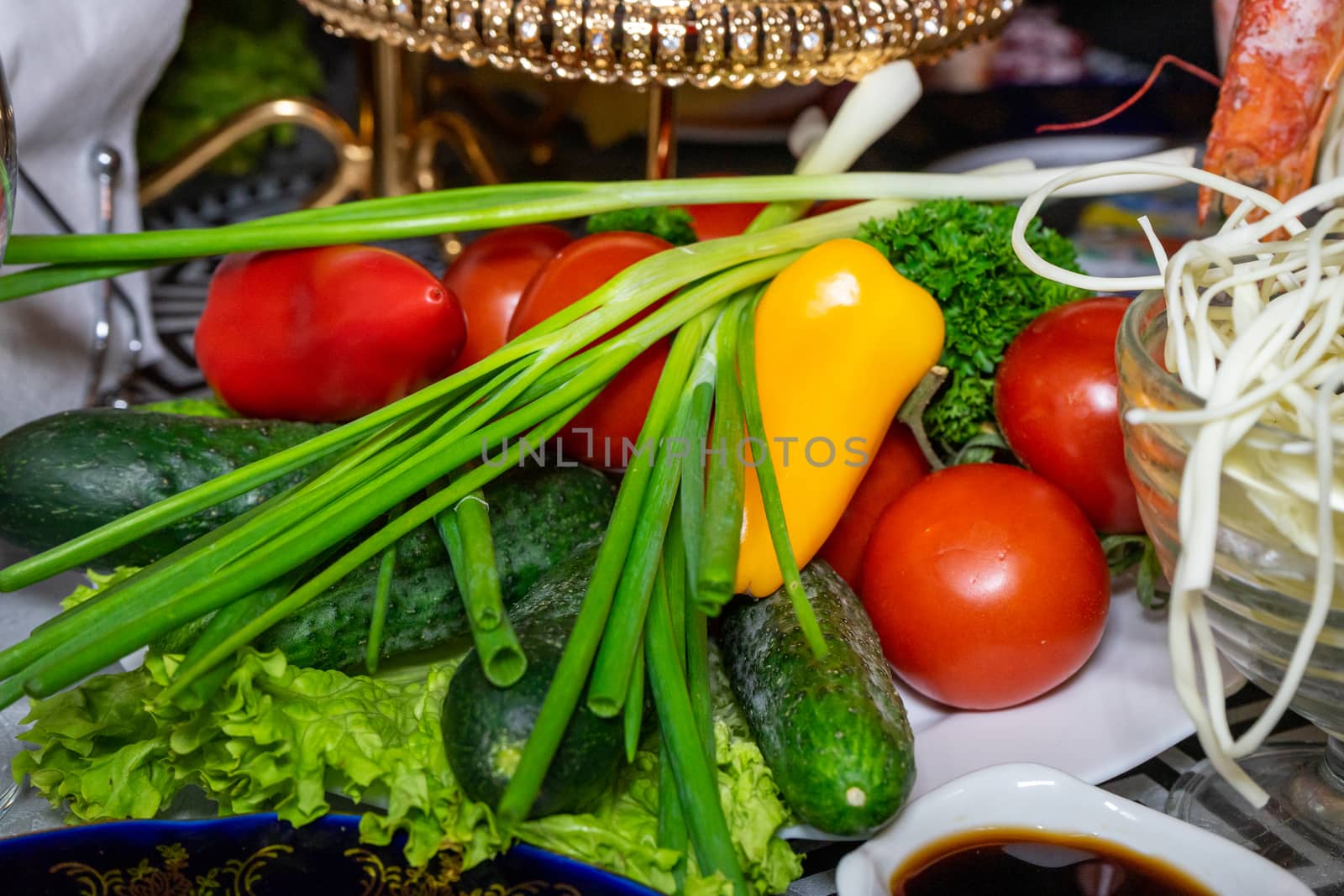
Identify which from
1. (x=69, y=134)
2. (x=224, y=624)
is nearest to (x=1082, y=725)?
(x=224, y=624)

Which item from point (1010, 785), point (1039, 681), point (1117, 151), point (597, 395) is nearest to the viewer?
point (1010, 785)

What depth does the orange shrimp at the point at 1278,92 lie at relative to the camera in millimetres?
993

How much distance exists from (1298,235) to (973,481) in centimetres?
28

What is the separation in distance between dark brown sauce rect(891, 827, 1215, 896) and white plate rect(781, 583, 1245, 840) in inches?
3.6

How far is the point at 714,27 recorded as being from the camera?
3.42 ft

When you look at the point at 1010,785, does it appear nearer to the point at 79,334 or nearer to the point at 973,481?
the point at 973,481

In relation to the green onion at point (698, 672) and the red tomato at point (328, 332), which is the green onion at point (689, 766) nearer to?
the green onion at point (698, 672)

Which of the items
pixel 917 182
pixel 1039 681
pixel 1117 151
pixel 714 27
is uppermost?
pixel 714 27

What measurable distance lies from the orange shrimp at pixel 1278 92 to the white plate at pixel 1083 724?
42cm

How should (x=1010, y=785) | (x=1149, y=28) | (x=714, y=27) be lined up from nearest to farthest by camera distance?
1. (x=1010, y=785)
2. (x=714, y=27)
3. (x=1149, y=28)

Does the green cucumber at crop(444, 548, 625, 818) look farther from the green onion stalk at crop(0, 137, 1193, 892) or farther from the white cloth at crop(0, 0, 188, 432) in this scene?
the white cloth at crop(0, 0, 188, 432)

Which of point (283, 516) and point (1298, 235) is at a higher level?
point (1298, 235)

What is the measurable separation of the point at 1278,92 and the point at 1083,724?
61cm

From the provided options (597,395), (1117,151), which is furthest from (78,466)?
(1117,151)
